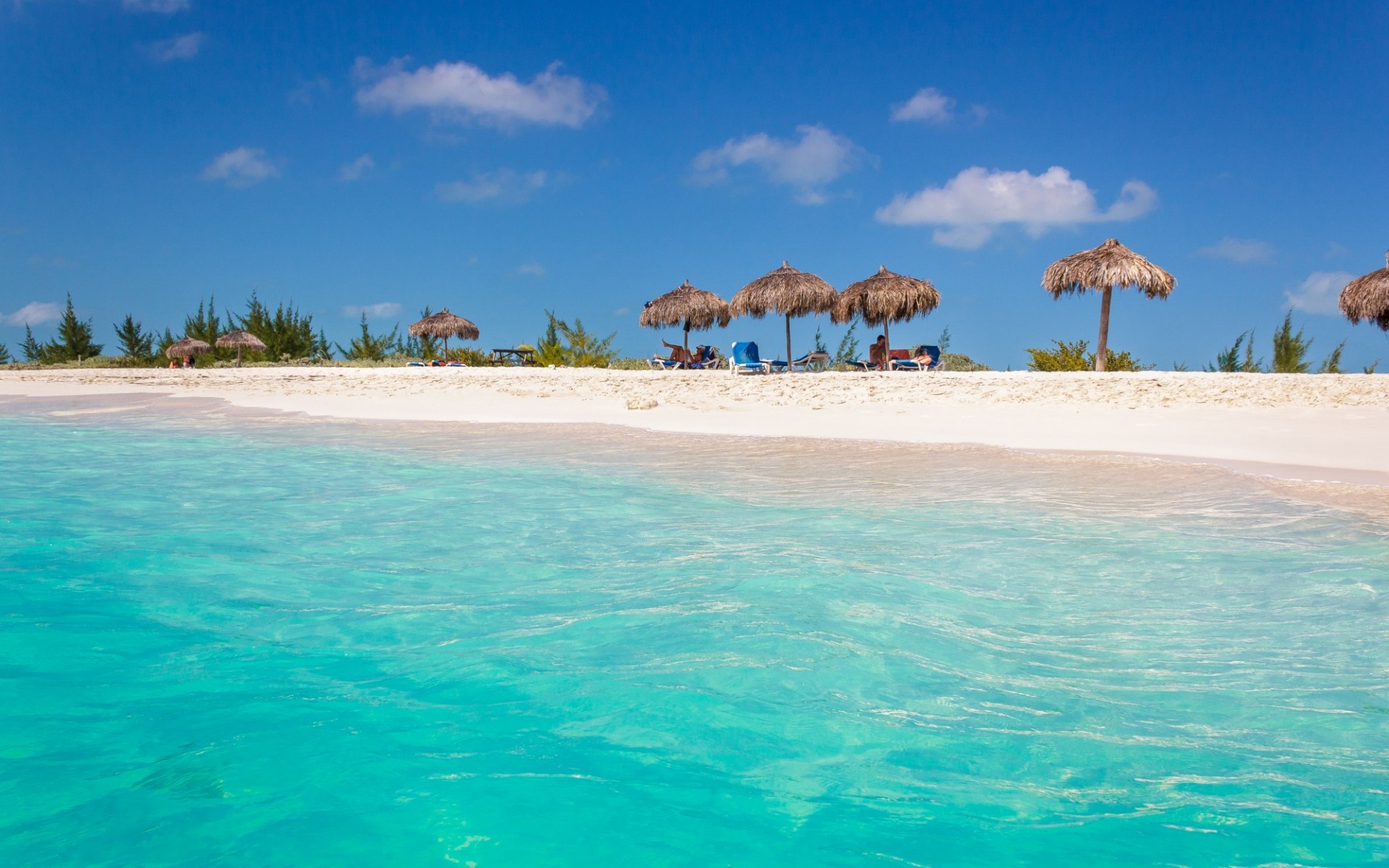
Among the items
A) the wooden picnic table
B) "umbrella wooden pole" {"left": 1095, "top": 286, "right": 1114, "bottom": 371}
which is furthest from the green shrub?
the wooden picnic table

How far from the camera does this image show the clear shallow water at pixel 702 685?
6.86ft

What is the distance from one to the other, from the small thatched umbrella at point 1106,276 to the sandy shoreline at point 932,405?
171 inches

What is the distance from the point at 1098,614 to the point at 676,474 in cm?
403

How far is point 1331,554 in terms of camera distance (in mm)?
4336

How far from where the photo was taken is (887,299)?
1978cm

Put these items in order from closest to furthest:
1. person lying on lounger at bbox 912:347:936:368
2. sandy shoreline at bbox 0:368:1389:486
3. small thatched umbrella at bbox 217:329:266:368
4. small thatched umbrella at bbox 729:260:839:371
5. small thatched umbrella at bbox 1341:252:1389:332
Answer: sandy shoreline at bbox 0:368:1389:486 < small thatched umbrella at bbox 1341:252:1389:332 < person lying on lounger at bbox 912:347:936:368 < small thatched umbrella at bbox 729:260:839:371 < small thatched umbrella at bbox 217:329:266:368

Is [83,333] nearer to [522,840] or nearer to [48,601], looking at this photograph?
[48,601]

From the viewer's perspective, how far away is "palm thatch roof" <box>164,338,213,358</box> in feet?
82.2

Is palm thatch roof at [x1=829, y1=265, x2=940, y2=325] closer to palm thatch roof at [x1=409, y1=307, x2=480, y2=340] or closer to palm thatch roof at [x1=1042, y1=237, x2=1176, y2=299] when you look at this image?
palm thatch roof at [x1=1042, y1=237, x2=1176, y2=299]

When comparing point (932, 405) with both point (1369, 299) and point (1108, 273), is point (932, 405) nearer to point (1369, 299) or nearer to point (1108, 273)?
point (1108, 273)

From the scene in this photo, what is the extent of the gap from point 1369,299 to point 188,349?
95.6 feet

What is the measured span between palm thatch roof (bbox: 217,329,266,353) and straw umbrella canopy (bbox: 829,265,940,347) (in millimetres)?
16841

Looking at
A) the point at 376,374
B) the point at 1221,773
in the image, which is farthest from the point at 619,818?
the point at 376,374

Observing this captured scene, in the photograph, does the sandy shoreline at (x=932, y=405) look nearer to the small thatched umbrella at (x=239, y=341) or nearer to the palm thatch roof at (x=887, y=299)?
the palm thatch roof at (x=887, y=299)
